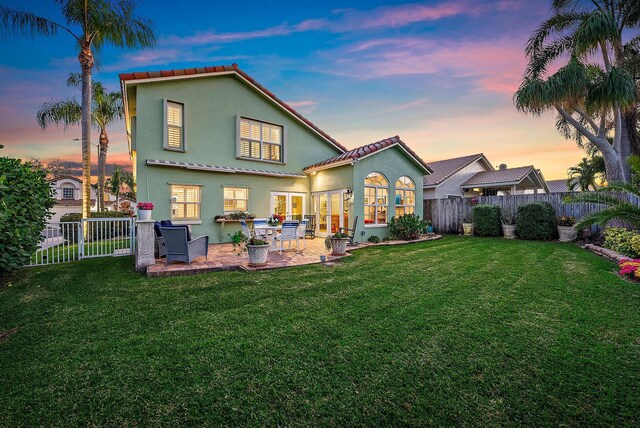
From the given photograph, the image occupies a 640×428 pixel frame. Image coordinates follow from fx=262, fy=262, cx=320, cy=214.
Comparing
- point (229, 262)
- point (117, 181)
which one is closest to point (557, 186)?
point (229, 262)

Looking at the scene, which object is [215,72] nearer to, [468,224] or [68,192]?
[468,224]

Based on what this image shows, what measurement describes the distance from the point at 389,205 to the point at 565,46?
1037 centimetres

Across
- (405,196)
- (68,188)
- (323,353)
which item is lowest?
(323,353)

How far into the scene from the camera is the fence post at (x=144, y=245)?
21.3 feet

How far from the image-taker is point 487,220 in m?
13.3

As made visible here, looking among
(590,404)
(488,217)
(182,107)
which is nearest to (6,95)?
(182,107)

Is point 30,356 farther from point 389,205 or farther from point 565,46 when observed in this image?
point 565,46

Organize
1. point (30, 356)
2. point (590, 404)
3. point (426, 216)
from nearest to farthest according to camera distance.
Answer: point (590, 404) → point (30, 356) → point (426, 216)

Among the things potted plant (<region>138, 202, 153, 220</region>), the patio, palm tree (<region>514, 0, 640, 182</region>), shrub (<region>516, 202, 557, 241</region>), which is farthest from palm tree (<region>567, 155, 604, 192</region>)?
potted plant (<region>138, 202, 153, 220</region>)

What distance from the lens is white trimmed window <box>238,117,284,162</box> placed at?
12.1 metres

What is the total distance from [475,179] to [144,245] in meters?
22.4

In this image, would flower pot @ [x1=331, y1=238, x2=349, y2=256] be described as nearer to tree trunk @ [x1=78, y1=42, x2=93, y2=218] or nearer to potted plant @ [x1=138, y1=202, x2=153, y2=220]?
potted plant @ [x1=138, y1=202, x2=153, y2=220]

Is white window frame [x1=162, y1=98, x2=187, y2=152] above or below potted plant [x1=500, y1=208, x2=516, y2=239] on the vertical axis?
above

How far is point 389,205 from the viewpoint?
12.2 metres
